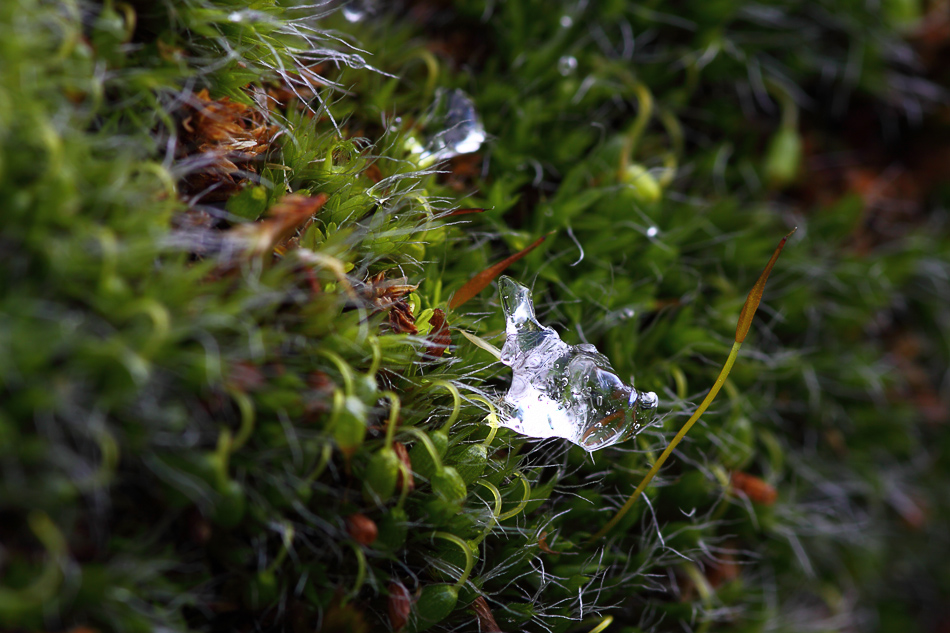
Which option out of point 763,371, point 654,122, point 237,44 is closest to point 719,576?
point 763,371

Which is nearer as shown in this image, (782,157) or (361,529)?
(361,529)

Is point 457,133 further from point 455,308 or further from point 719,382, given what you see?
point 719,382

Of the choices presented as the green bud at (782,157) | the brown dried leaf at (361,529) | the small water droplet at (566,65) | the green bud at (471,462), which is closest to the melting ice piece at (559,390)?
the green bud at (471,462)

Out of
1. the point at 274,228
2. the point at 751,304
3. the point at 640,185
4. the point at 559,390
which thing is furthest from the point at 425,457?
the point at 640,185

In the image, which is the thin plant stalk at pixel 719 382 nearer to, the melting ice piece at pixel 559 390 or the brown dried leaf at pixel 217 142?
the melting ice piece at pixel 559 390

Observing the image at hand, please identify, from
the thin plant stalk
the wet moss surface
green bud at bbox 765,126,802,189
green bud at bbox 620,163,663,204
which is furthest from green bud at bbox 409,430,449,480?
green bud at bbox 765,126,802,189

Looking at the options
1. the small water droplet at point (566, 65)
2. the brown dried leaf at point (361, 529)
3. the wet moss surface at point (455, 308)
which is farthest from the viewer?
the small water droplet at point (566, 65)
